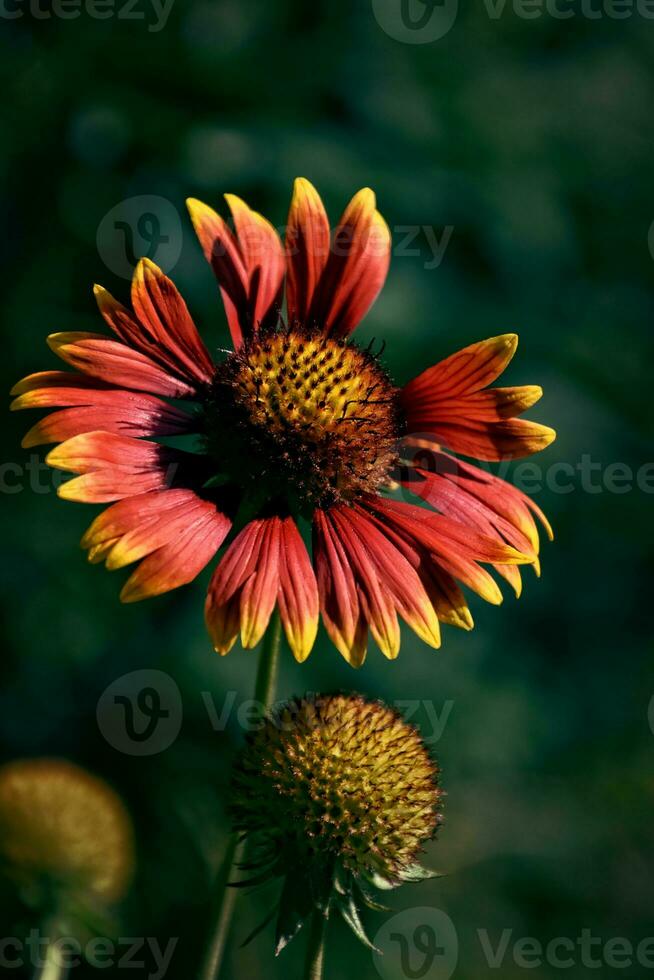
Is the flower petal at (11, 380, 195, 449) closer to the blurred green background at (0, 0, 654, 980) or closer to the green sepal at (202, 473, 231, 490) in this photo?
the green sepal at (202, 473, 231, 490)

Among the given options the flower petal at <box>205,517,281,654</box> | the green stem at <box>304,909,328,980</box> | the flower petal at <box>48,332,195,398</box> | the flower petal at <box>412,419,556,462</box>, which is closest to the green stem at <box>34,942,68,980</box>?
the green stem at <box>304,909,328,980</box>

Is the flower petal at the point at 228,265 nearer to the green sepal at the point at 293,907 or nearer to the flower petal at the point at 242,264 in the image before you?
the flower petal at the point at 242,264

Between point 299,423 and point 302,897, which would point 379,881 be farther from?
point 299,423

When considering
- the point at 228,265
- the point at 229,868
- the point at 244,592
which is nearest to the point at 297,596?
the point at 244,592

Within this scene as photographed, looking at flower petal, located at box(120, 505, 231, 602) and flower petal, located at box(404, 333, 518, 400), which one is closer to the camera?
flower petal, located at box(120, 505, 231, 602)

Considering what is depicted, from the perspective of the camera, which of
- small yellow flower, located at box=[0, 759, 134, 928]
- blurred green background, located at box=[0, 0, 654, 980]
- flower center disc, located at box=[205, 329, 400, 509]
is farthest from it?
blurred green background, located at box=[0, 0, 654, 980]

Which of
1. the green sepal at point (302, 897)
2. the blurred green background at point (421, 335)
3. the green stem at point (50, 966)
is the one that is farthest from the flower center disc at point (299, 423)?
the blurred green background at point (421, 335)
